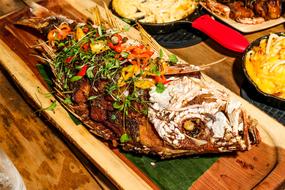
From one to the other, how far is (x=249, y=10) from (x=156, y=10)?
109 cm

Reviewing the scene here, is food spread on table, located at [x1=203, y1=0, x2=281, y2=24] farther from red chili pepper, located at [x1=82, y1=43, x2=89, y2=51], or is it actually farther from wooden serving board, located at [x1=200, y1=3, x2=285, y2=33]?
red chili pepper, located at [x1=82, y1=43, x2=89, y2=51]

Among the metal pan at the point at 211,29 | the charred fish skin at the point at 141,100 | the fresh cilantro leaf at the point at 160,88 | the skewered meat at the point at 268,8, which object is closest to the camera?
the charred fish skin at the point at 141,100

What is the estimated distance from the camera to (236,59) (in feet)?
12.5

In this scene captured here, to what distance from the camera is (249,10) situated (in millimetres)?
4023

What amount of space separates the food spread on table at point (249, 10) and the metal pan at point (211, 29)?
0.35 metres

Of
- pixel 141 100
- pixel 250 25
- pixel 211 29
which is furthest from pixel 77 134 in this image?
pixel 250 25

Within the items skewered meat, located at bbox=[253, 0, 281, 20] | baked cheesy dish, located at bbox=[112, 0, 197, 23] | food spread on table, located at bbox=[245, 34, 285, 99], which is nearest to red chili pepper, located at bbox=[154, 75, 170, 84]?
food spread on table, located at bbox=[245, 34, 285, 99]

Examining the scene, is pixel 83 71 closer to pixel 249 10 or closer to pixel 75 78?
pixel 75 78

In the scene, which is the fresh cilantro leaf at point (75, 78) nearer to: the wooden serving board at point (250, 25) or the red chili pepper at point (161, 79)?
the red chili pepper at point (161, 79)

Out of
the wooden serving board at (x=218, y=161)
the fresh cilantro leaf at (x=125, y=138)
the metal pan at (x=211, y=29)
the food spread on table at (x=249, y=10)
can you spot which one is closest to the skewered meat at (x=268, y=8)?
the food spread on table at (x=249, y=10)

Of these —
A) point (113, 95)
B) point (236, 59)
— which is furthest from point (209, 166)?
point (236, 59)

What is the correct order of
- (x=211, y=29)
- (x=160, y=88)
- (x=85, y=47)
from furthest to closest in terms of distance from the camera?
1. (x=211, y=29)
2. (x=85, y=47)
3. (x=160, y=88)

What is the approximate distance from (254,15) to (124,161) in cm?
239

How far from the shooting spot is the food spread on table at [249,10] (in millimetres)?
3903
